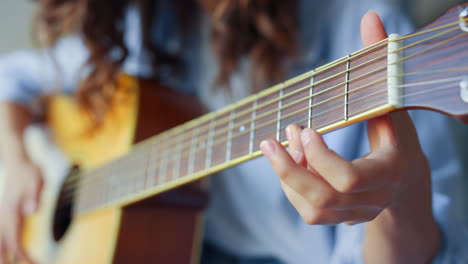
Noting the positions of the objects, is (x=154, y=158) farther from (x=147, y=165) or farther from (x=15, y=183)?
(x=15, y=183)

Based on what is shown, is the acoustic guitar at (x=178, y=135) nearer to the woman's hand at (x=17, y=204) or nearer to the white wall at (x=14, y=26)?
the woman's hand at (x=17, y=204)

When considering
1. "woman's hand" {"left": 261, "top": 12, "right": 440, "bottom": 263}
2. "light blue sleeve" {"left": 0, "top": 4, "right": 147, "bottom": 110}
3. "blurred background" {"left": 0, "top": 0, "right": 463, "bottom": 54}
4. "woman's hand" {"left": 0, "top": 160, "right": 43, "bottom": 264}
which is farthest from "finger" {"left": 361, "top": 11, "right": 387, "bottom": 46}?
"blurred background" {"left": 0, "top": 0, "right": 463, "bottom": 54}

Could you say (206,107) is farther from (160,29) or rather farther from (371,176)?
(371,176)

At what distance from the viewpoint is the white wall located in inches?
38.7

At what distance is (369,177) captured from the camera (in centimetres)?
26

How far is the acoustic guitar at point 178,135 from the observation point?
260 mm

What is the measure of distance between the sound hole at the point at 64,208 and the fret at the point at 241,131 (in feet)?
1.28

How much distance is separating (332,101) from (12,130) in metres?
0.68

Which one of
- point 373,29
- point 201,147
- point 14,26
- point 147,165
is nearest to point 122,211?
point 147,165

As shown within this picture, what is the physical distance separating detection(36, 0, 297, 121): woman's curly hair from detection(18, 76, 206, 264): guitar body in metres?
0.04

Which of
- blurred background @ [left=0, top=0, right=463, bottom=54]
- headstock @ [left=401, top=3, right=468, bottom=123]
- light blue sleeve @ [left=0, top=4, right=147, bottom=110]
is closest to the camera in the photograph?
headstock @ [left=401, top=3, right=468, bottom=123]

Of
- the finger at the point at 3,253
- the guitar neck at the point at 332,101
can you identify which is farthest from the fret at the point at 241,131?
the finger at the point at 3,253

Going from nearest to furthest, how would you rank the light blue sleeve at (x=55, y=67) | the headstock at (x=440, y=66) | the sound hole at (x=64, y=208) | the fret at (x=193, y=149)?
the headstock at (x=440, y=66)
the fret at (x=193, y=149)
the sound hole at (x=64, y=208)
the light blue sleeve at (x=55, y=67)

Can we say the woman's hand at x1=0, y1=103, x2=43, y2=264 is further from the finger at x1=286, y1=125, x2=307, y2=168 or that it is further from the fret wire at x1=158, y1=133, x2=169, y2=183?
the finger at x1=286, y1=125, x2=307, y2=168
